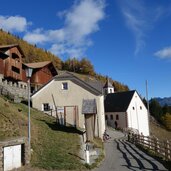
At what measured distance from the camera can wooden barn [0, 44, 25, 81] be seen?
4925 centimetres

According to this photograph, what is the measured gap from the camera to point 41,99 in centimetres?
3906

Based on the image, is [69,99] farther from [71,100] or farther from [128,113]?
[128,113]

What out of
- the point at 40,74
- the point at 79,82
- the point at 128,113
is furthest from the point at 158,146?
the point at 40,74

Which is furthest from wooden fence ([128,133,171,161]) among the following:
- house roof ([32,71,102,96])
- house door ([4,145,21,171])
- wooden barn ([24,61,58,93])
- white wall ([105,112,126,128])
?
wooden barn ([24,61,58,93])

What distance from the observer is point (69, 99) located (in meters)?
37.8

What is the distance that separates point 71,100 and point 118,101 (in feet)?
111

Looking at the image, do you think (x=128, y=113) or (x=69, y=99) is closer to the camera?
(x=69, y=99)

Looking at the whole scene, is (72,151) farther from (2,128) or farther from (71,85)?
(71,85)

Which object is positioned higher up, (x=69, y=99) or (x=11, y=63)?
(x=11, y=63)

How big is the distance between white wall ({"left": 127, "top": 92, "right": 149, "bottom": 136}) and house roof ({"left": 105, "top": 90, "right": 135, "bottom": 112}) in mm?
937

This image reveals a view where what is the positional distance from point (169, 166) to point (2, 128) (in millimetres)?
9826

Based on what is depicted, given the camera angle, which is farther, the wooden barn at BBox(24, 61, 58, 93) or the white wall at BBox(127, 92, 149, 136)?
the white wall at BBox(127, 92, 149, 136)

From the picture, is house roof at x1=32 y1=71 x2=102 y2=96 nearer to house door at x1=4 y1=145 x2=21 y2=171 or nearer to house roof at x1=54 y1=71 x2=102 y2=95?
house roof at x1=54 y1=71 x2=102 y2=95

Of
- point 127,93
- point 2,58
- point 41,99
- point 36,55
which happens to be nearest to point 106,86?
point 127,93
